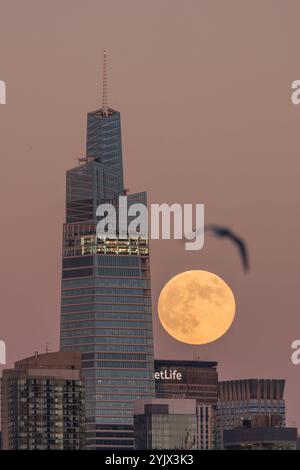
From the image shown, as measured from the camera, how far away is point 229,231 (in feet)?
372
